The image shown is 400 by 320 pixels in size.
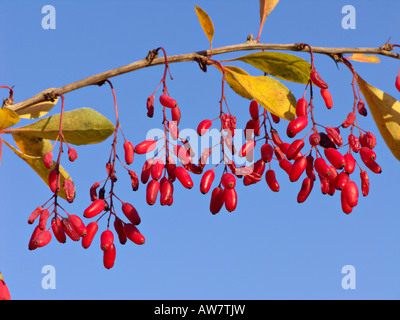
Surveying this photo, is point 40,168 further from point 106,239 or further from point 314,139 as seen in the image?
point 314,139

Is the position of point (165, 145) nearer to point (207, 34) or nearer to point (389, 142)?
point (207, 34)

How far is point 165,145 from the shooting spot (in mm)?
2131

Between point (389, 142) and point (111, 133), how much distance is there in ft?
3.14

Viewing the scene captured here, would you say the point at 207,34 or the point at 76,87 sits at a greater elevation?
the point at 207,34

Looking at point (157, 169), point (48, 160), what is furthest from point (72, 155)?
point (157, 169)

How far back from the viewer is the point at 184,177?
2.06m

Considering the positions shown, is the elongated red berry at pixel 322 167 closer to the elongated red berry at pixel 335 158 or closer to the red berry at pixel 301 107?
the elongated red berry at pixel 335 158

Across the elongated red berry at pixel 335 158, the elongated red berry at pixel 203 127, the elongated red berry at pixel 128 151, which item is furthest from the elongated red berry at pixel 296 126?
the elongated red berry at pixel 128 151

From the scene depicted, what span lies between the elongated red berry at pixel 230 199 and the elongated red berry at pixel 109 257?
41 cm

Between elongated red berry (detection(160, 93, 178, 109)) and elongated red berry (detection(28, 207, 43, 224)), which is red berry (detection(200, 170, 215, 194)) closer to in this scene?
elongated red berry (detection(160, 93, 178, 109))

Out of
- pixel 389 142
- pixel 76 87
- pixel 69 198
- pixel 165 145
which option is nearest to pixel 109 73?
pixel 76 87

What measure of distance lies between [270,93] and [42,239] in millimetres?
859

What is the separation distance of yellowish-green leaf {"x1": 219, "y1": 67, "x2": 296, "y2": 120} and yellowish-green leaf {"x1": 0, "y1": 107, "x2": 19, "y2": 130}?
0.71 meters

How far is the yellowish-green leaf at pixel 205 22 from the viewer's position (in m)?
2.17
